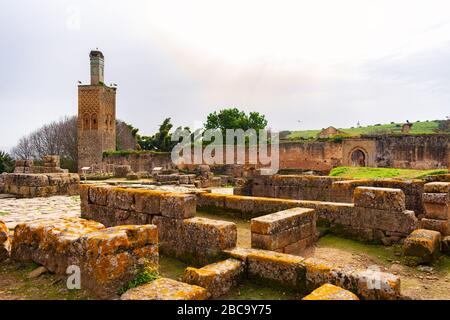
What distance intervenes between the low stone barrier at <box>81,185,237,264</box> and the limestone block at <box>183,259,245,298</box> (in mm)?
558

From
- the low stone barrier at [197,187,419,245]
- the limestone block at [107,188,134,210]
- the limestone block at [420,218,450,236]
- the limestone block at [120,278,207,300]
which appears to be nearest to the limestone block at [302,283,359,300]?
the limestone block at [120,278,207,300]

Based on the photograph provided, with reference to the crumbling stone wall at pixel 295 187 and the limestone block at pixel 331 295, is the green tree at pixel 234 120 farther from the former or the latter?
the limestone block at pixel 331 295

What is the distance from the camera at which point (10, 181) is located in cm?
1371

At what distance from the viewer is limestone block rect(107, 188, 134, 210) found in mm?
6820

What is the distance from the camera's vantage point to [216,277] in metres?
4.05

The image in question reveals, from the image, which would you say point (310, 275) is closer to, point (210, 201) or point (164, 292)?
point (164, 292)

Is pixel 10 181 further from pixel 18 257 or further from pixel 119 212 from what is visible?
pixel 18 257

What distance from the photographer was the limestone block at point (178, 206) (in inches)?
224

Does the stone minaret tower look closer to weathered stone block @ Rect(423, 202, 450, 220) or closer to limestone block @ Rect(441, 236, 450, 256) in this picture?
weathered stone block @ Rect(423, 202, 450, 220)

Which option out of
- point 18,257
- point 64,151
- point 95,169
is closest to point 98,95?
point 95,169

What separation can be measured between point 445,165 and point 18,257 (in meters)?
31.3

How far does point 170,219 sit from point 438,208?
506cm

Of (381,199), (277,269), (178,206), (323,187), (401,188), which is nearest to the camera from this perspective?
(277,269)

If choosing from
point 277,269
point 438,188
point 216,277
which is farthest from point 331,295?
point 438,188
